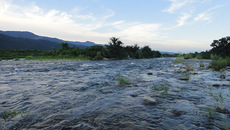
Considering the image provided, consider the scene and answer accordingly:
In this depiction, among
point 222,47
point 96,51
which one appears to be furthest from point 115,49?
point 222,47

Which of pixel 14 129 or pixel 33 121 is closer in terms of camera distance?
pixel 14 129

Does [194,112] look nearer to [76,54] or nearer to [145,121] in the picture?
[145,121]

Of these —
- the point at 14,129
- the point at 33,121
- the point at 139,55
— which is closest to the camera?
the point at 14,129

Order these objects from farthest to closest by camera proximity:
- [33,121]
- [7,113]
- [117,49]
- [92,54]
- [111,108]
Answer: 1. [117,49]
2. [92,54]
3. [111,108]
4. [7,113]
5. [33,121]

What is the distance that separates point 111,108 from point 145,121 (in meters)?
1.13

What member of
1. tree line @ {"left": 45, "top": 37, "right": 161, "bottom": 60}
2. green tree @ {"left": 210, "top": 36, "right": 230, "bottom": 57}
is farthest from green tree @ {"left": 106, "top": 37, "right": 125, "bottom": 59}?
green tree @ {"left": 210, "top": 36, "right": 230, "bottom": 57}

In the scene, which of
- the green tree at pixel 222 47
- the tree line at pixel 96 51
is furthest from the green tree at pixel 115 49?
the green tree at pixel 222 47

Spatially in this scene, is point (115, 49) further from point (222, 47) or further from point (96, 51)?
point (222, 47)

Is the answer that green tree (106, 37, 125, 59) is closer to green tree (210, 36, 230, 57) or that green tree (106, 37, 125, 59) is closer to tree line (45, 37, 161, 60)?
tree line (45, 37, 161, 60)

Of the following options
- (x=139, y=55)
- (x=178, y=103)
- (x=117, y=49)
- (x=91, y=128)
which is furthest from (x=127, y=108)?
(x=139, y=55)

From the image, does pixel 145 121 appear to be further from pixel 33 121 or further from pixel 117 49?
pixel 117 49

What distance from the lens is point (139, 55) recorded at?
59.8 metres

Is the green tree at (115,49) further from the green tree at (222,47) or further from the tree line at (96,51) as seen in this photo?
the green tree at (222,47)

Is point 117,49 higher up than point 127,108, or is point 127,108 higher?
point 117,49
